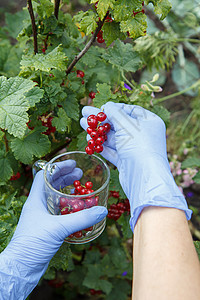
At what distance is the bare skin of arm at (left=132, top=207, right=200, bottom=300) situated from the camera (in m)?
0.90

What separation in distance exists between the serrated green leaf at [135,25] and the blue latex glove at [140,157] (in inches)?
13.4

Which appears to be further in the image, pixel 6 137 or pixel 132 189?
pixel 6 137

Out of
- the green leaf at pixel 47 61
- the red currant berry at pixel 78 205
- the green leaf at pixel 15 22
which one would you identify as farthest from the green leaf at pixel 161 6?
the green leaf at pixel 15 22

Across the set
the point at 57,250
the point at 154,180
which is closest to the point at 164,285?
the point at 154,180

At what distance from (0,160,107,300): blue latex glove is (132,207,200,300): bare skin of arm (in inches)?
10.1

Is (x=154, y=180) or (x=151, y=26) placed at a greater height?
(x=154, y=180)

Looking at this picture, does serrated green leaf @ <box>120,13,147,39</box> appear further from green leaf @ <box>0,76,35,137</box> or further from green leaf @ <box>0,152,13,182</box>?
green leaf @ <box>0,152,13,182</box>

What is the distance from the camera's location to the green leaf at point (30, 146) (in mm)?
1314

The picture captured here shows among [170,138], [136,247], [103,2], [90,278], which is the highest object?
[103,2]

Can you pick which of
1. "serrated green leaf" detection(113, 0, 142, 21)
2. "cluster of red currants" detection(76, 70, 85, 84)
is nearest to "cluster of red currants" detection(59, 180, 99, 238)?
"cluster of red currants" detection(76, 70, 85, 84)

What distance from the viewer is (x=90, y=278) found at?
192cm

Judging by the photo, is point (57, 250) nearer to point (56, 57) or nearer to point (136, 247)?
point (136, 247)

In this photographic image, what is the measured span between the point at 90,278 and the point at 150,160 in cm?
107

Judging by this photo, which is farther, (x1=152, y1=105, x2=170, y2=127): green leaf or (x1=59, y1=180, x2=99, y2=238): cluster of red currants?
(x1=152, y1=105, x2=170, y2=127): green leaf
